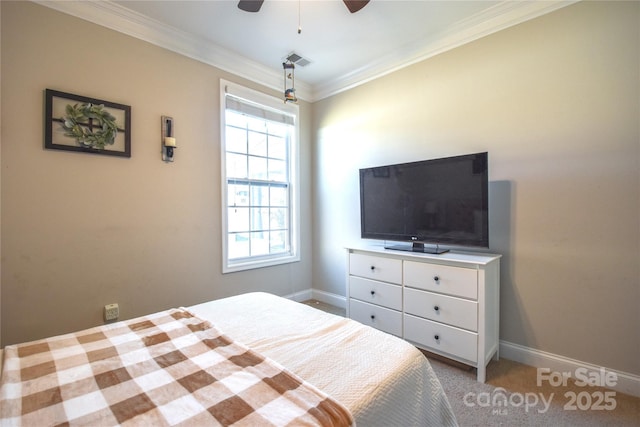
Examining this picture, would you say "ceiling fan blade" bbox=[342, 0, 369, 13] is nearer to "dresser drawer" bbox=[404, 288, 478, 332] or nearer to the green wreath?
the green wreath

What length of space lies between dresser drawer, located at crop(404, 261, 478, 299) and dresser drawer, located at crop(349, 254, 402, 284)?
0.08 meters

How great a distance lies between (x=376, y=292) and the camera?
2.46 meters

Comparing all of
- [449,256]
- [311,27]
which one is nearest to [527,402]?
[449,256]

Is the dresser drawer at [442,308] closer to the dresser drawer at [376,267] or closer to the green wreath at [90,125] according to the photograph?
the dresser drawer at [376,267]

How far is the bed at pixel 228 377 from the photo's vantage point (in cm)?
79

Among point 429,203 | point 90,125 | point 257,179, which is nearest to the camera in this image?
point 90,125

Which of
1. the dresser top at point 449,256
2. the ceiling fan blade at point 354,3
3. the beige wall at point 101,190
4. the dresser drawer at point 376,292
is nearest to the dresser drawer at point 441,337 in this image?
the dresser drawer at point 376,292

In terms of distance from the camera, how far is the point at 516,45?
214 cm

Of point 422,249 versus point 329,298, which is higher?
point 422,249

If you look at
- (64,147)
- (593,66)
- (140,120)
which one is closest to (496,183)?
(593,66)

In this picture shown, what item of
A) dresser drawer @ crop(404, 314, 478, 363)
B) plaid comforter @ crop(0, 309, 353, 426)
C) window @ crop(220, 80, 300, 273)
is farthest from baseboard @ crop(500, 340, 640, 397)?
window @ crop(220, 80, 300, 273)

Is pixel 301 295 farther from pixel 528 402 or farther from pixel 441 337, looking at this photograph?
pixel 528 402

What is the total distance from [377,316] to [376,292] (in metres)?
0.21

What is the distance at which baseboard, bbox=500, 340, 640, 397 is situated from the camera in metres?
1.75
